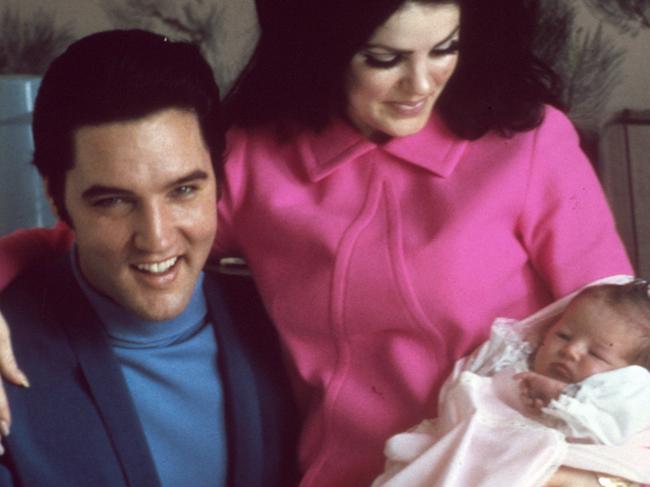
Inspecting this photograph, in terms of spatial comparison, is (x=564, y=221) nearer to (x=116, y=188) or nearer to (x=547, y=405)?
(x=547, y=405)

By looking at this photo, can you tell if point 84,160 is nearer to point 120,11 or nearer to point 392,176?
point 392,176

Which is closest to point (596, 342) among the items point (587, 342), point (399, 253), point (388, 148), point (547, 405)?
point (587, 342)

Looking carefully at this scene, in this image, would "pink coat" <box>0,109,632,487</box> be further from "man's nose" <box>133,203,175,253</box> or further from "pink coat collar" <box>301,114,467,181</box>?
"man's nose" <box>133,203,175,253</box>

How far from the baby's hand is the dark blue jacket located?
407 millimetres

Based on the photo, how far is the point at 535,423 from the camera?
130cm

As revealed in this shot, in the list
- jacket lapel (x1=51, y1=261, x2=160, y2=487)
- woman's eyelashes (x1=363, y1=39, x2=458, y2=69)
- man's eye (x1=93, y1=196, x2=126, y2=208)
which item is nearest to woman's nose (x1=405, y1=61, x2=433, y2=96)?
woman's eyelashes (x1=363, y1=39, x2=458, y2=69)

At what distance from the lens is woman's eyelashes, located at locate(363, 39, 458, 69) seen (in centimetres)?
131

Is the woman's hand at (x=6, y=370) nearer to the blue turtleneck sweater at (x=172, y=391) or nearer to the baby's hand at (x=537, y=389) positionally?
the blue turtleneck sweater at (x=172, y=391)

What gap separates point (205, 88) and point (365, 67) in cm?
25

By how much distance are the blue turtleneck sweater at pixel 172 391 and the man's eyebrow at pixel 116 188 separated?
0.59ft

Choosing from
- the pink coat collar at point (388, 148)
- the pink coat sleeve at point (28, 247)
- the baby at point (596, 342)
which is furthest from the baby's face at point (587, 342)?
the pink coat sleeve at point (28, 247)

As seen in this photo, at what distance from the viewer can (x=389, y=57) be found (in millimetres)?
1308

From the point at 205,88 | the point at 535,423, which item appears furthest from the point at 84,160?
the point at 535,423

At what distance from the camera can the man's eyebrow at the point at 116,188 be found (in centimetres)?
132
